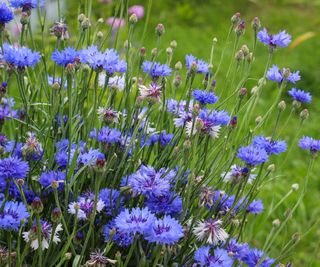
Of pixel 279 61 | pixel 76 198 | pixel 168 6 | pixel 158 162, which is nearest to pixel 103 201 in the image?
pixel 76 198

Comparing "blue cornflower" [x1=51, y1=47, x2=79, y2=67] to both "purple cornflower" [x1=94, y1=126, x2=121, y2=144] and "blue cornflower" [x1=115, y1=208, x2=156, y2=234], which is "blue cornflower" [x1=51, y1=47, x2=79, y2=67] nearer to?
"purple cornflower" [x1=94, y1=126, x2=121, y2=144]

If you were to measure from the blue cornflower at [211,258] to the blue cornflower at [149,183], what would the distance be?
4.8 inches

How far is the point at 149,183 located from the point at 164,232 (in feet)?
0.44

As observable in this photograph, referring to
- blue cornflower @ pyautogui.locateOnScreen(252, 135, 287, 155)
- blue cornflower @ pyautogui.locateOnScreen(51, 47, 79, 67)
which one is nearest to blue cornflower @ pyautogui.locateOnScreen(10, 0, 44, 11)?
blue cornflower @ pyautogui.locateOnScreen(51, 47, 79, 67)

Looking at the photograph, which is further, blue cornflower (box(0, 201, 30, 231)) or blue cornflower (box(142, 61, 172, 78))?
blue cornflower (box(142, 61, 172, 78))

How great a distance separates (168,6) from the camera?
4.29 meters

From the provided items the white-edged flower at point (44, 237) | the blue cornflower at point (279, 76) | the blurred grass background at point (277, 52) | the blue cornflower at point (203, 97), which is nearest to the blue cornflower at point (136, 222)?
the white-edged flower at point (44, 237)

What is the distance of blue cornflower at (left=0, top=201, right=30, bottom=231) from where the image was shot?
99 cm

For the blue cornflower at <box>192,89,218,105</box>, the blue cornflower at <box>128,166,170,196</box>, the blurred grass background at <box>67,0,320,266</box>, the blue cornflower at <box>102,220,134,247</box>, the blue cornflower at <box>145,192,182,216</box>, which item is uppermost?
the blue cornflower at <box>192,89,218,105</box>

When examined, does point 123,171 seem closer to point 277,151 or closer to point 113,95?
point 113,95

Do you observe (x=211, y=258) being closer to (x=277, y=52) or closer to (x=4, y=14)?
(x=4, y=14)

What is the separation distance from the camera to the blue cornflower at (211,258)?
107cm

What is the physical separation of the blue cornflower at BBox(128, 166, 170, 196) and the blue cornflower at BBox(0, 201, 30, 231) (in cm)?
19

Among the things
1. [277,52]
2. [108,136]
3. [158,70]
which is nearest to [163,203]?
[108,136]
